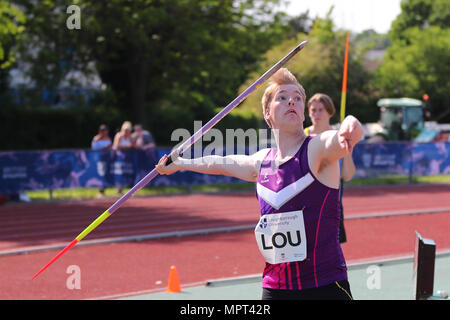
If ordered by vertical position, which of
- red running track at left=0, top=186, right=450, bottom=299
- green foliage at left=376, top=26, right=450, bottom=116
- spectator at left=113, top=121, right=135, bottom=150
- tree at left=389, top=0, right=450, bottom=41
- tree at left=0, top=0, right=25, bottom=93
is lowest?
red running track at left=0, top=186, right=450, bottom=299

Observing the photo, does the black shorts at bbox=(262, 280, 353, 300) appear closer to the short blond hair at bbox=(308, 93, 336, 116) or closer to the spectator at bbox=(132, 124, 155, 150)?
the short blond hair at bbox=(308, 93, 336, 116)

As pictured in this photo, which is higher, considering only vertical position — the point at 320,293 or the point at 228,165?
the point at 228,165

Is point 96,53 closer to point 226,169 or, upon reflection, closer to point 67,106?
point 67,106

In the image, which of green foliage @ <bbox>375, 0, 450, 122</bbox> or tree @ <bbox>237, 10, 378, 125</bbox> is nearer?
tree @ <bbox>237, 10, 378, 125</bbox>

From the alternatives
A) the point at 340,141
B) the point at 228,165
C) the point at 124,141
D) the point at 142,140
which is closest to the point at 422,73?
the point at 142,140

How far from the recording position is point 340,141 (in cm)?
284

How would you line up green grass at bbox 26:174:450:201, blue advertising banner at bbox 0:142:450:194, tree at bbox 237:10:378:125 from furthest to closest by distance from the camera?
tree at bbox 237:10:378:125, green grass at bbox 26:174:450:201, blue advertising banner at bbox 0:142:450:194

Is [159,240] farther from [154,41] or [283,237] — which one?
[154,41]

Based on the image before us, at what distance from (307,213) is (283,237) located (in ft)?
0.60

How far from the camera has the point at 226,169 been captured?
366 centimetres

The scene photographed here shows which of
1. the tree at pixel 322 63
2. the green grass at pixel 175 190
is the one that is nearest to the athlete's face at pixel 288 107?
the green grass at pixel 175 190

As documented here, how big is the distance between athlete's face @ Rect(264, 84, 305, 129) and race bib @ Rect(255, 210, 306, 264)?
0.46 meters

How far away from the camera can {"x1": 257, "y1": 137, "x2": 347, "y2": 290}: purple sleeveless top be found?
3.19 metres

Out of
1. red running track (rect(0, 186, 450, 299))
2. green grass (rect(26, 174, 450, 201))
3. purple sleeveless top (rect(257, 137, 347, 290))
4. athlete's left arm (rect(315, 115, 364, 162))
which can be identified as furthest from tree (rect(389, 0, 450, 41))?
athlete's left arm (rect(315, 115, 364, 162))
